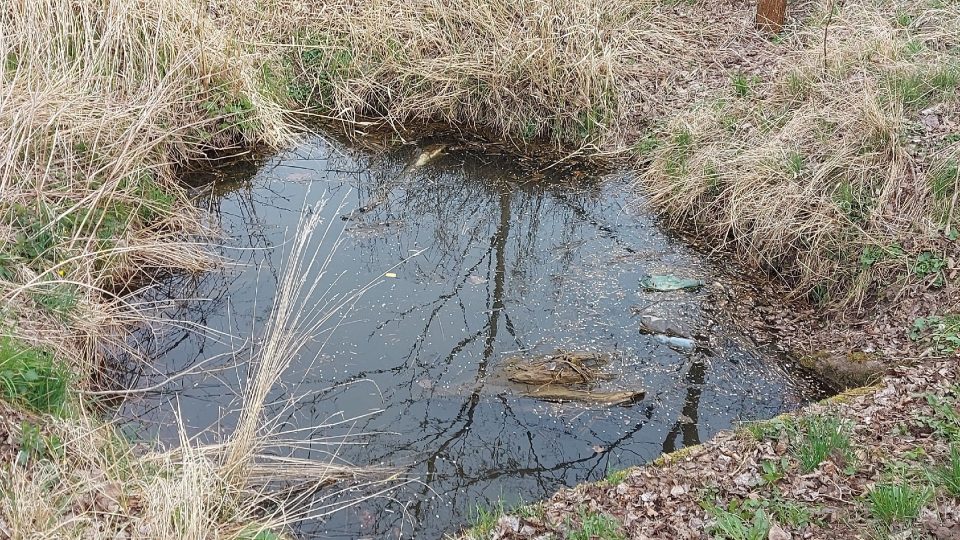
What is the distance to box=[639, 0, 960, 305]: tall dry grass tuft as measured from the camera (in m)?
5.40

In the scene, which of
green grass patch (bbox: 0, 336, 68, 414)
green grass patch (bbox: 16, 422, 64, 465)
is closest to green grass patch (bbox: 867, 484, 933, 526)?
green grass patch (bbox: 16, 422, 64, 465)

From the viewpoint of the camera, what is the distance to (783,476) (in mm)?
3650

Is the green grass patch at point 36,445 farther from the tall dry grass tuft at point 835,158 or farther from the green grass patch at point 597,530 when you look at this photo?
the tall dry grass tuft at point 835,158

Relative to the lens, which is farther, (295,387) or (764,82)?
(764,82)

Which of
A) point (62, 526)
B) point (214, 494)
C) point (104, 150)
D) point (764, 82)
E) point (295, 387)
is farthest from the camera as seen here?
point (764, 82)

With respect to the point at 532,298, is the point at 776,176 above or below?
above

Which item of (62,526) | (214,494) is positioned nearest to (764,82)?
(214,494)

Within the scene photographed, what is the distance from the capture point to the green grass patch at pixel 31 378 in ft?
12.4

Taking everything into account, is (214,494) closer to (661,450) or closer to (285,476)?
(285,476)

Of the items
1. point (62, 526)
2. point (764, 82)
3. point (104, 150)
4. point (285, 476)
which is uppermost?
point (764, 82)

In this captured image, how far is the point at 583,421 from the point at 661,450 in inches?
17.7

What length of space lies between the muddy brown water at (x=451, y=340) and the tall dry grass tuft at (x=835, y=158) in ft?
1.65

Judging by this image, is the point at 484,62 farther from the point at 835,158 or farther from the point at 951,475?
the point at 951,475

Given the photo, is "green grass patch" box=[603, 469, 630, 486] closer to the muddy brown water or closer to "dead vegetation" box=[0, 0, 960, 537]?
the muddy brown water
